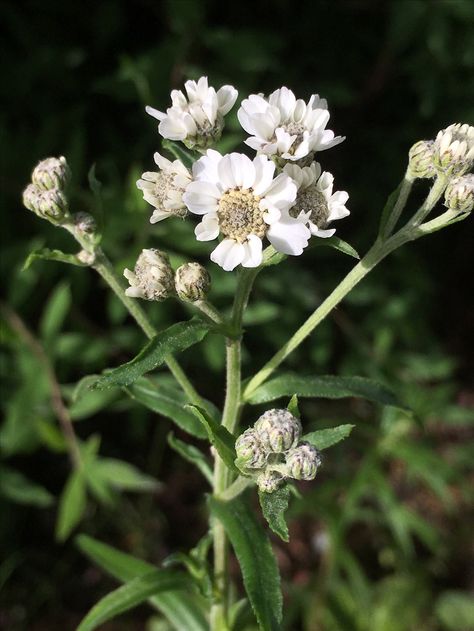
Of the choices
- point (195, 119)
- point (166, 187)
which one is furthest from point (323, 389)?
point (195, 119)

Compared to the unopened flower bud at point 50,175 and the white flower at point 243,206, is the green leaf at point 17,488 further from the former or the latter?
the white flower at point 243,206

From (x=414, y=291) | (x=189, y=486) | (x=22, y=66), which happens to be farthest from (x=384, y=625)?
(x=22, y=66)

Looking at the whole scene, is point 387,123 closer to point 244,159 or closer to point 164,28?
point 164,28

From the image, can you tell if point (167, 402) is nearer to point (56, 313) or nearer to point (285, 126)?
point (285, 126)

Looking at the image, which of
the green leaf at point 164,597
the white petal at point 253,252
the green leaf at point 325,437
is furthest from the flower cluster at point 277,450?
the green leaf at point 164,597

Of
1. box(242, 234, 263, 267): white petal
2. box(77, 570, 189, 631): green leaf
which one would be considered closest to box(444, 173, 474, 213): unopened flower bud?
box(242, 234, 263, 267): white petal

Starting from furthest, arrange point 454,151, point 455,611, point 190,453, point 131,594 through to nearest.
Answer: point 455,611, point 190,453, point 131,594, point 454,151
